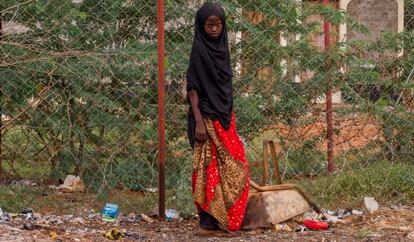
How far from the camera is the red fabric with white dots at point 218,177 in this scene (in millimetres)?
6043

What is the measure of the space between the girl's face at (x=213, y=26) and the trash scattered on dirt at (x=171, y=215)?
1.51 metres

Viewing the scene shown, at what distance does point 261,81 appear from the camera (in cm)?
733

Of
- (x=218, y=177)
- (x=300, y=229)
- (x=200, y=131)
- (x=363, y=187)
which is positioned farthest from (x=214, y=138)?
(x=363, y=187)

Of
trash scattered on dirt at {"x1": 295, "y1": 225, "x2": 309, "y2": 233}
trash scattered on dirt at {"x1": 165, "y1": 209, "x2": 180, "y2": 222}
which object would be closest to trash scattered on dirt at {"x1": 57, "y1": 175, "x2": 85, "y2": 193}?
trash scattered on dirt at {"x1": 165, "y1": 209, "x2": 180, "y2": 222}

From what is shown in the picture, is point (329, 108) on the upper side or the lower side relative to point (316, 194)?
upper

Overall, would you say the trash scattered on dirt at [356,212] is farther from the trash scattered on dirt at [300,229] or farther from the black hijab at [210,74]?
the black hijab at [210,74]

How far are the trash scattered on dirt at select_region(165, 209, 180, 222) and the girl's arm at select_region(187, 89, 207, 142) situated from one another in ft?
3.01

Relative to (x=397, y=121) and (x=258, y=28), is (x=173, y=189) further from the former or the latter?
(x=397, y=121)

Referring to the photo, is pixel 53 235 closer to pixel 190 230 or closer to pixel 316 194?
pixel 190 230

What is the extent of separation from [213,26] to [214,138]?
0.77 m

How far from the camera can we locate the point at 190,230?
6.35 meters

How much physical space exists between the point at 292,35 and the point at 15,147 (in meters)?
2.52

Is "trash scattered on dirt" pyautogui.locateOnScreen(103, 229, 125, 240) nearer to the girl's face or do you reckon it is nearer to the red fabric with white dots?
the red fabric with white dots

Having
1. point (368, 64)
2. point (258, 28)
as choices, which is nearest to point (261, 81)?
point (258, 28)
